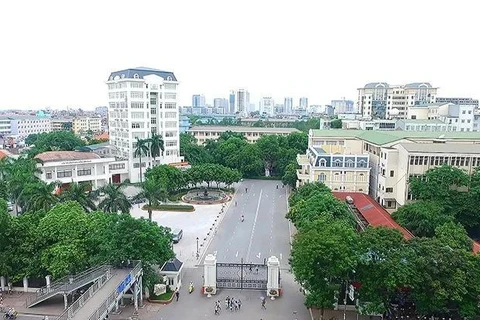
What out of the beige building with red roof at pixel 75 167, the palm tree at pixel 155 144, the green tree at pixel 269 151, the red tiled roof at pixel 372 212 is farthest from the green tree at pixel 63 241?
the green tree at pixel 269 151

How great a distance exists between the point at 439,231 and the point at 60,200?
102 feet

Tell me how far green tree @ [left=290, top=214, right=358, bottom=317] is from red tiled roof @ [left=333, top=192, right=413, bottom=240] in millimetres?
8538

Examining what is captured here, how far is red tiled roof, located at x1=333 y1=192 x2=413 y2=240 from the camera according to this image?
32125 millimetres

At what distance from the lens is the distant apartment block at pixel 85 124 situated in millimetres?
147125

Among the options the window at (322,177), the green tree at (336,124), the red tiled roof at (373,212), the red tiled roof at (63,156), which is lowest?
the red tiled roof at (373,212)

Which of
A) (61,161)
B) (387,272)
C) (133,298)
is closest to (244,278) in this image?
(133,298)

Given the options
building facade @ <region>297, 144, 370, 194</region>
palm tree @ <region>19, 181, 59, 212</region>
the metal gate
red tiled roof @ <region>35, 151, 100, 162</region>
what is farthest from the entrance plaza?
palm tree @ <region>19, 181, 59, 212</region>

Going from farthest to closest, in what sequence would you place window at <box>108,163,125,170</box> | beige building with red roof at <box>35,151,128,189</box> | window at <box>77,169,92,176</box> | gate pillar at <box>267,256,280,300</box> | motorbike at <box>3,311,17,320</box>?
window at <box>108,163,125,170</box>
window at <box>77,169,92,176</box>
beige building with red roof at <box>35,151,128,189</box>
gate pillar at <box>267,256,280,300</box>
motorbike at <box>3,311,17,320</box>

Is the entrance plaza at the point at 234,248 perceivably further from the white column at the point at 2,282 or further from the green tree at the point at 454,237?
the green tree at the point at 454,237

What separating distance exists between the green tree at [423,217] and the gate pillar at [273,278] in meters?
12.9

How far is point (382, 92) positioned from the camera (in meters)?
120

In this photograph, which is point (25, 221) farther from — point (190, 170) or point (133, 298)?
point (190, 170)

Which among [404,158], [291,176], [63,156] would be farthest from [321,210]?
[63,156]

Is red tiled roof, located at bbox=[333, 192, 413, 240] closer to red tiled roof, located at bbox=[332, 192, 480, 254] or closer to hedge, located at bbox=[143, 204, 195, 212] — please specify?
red tiled roof, located at bbox=[332, 192, 480, 254]
